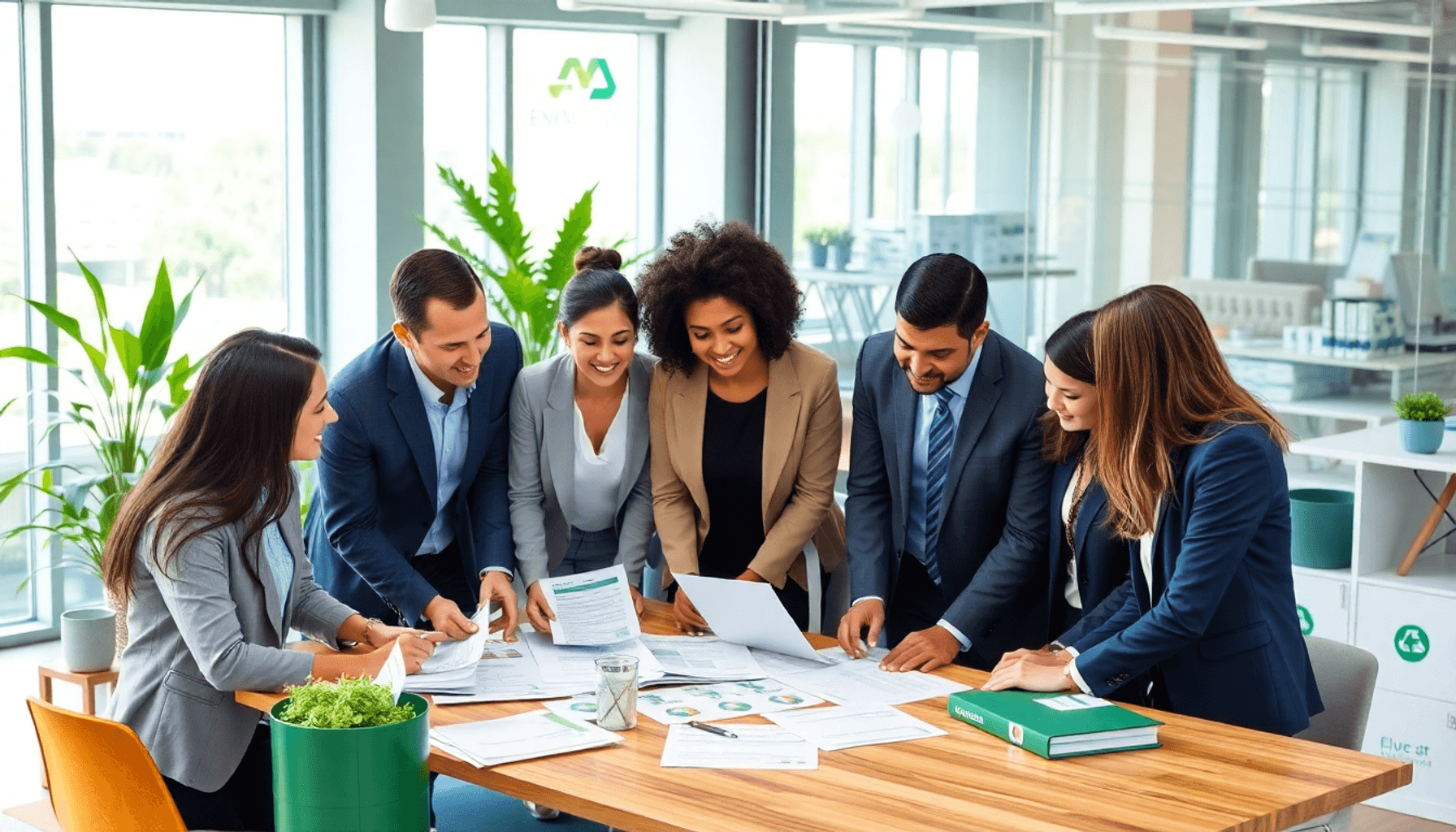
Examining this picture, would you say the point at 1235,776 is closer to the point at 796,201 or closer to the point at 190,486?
the point at 190,486

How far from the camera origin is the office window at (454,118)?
6.82 m

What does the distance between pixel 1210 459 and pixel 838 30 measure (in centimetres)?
501

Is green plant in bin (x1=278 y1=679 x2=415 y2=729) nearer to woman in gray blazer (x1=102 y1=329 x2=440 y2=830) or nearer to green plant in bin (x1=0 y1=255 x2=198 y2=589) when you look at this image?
woman in gray blazer (x1=102 y1=329 x2=440 y2=830)

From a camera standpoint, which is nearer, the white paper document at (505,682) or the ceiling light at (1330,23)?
the white paper document at (505,682)

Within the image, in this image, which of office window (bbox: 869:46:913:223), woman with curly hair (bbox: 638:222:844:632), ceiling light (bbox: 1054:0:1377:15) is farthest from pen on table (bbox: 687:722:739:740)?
office window (bbox: 869:46:913:223)

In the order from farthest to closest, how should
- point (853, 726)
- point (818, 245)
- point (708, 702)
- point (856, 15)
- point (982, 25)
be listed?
point (818, 245) → point (982, 25) → point (856, 15) → point (708, 702) → point (853, 726)

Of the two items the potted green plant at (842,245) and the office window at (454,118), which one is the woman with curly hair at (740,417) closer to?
the office window at (454,118)

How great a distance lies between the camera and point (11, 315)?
575 cm

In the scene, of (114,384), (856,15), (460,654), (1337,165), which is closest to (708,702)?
(460,654)

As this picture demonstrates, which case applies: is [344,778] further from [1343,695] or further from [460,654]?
[1343,695]

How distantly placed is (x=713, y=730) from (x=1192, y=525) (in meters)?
0.88

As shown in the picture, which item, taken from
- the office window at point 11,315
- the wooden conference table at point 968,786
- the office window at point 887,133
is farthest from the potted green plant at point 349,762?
the office window at point 887,133

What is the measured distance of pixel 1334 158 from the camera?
205 inches

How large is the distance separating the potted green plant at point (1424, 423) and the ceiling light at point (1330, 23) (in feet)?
4.46
